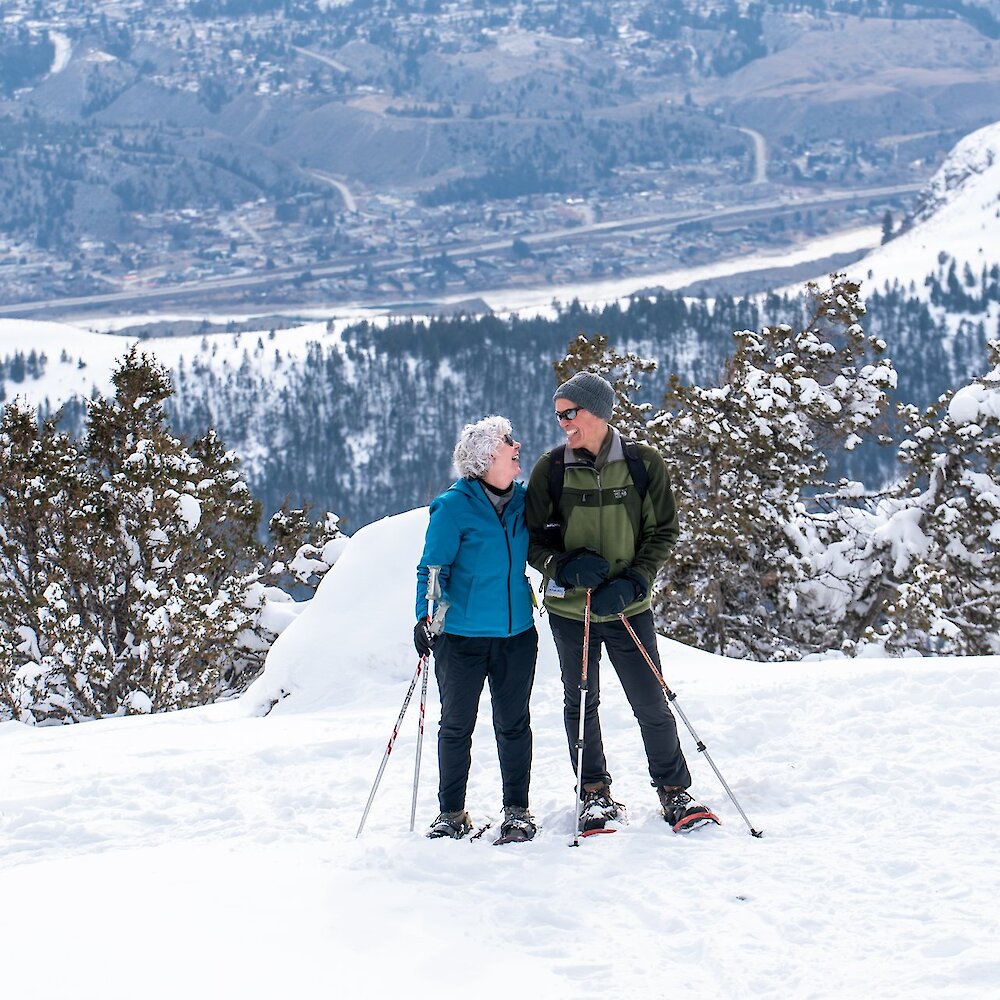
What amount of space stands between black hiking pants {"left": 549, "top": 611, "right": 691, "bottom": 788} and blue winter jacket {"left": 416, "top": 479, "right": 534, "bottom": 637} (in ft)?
1.39

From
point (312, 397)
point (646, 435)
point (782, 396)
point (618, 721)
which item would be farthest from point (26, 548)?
point (312, 397)

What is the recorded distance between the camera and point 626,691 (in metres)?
6.61

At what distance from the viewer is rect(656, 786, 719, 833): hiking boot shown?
21.7ft

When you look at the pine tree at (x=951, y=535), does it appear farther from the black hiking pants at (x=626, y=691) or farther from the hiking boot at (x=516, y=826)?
the hiking boot at (x=516, y=826)

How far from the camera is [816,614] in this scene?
2128 centimetres

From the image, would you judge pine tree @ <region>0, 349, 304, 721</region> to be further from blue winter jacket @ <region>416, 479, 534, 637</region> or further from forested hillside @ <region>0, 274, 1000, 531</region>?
forested hillside @ <region>0, 274, 1000, 531</region>

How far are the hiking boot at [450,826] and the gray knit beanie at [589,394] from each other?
7.46ft

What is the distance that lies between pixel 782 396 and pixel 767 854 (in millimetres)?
14673

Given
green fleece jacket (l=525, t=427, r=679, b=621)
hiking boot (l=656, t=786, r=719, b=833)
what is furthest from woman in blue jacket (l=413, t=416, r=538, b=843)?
hiking boot (l=656, t=786, r=719, b=833)

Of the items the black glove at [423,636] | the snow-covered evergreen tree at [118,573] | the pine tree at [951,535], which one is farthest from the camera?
the snow-covered evergreen tree at [118,573]

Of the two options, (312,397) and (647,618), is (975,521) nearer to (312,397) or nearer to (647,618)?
(647,618)

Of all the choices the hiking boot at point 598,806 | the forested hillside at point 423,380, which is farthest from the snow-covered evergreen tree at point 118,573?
the forested hillside at point 423,380

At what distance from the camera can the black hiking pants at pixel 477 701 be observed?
21.0 ft

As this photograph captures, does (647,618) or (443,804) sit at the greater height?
(647,618)
